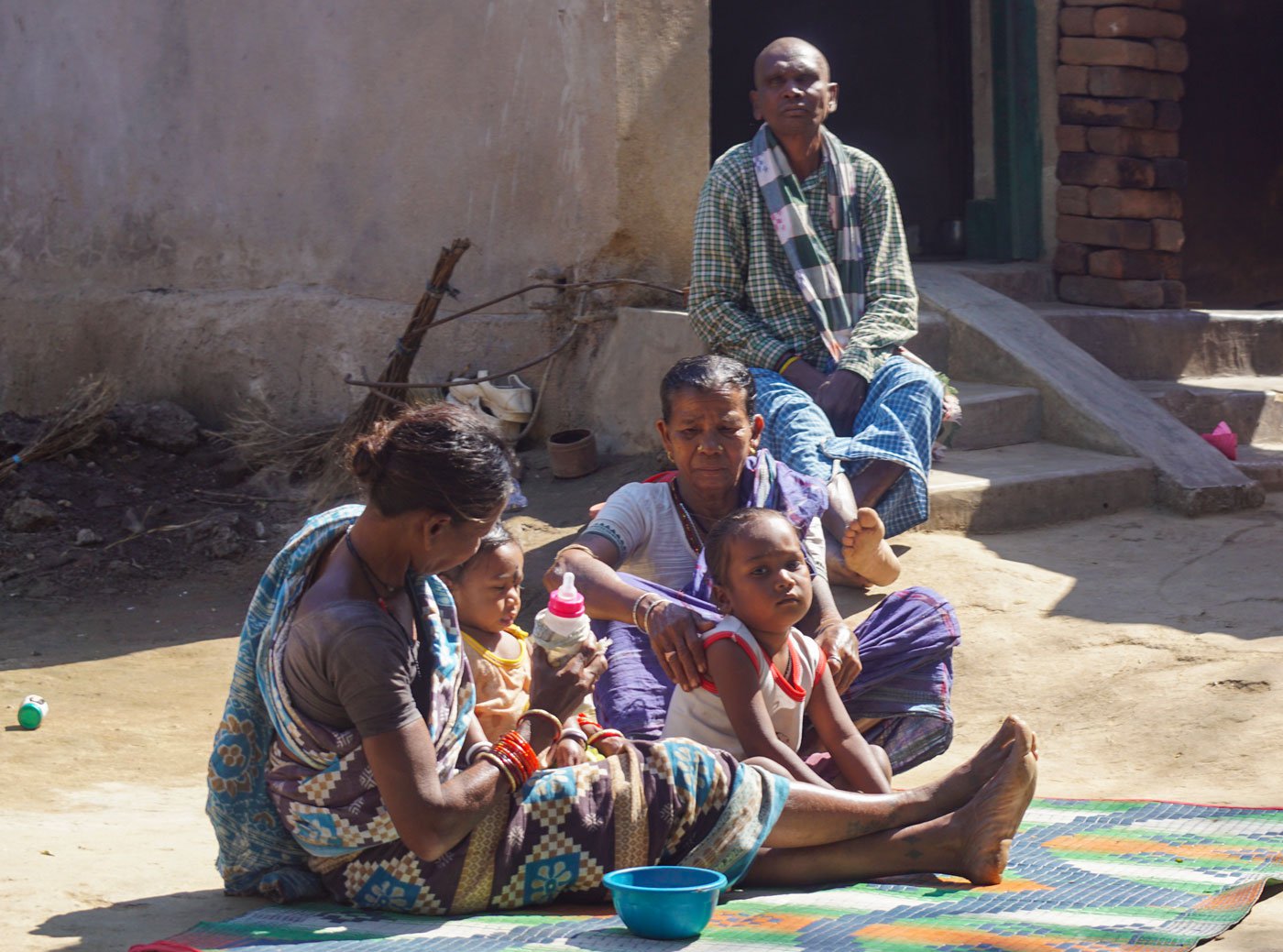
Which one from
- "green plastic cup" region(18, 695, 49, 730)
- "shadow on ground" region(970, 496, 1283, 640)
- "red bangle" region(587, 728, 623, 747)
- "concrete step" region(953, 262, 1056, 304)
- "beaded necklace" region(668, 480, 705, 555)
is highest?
"concrete step" region(953, 262, 1056, 304)

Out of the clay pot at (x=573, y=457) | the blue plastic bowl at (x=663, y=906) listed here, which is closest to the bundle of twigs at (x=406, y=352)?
the clay pot at (x=573, y=457)

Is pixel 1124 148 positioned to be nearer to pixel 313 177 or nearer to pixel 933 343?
pixel 933 343

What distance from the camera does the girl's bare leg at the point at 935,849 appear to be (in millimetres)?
2713

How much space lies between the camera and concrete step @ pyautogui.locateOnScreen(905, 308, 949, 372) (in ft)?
21.2

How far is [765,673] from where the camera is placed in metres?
3.06

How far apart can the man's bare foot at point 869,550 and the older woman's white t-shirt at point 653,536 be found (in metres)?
0.67

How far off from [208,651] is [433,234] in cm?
231

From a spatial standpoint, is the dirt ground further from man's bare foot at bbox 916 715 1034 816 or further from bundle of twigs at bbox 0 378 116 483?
bundle of twigs at bbox 0 378 116 483

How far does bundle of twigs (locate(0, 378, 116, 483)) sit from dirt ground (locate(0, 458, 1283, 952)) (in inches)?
45.2

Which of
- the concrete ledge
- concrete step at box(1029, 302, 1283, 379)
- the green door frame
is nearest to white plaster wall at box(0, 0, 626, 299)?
the concrete ledge

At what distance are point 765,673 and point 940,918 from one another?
69cm

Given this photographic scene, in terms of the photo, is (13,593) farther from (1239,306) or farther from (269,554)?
(1239,306)

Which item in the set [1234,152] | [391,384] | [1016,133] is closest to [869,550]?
[391,384]

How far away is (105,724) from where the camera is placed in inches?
179
